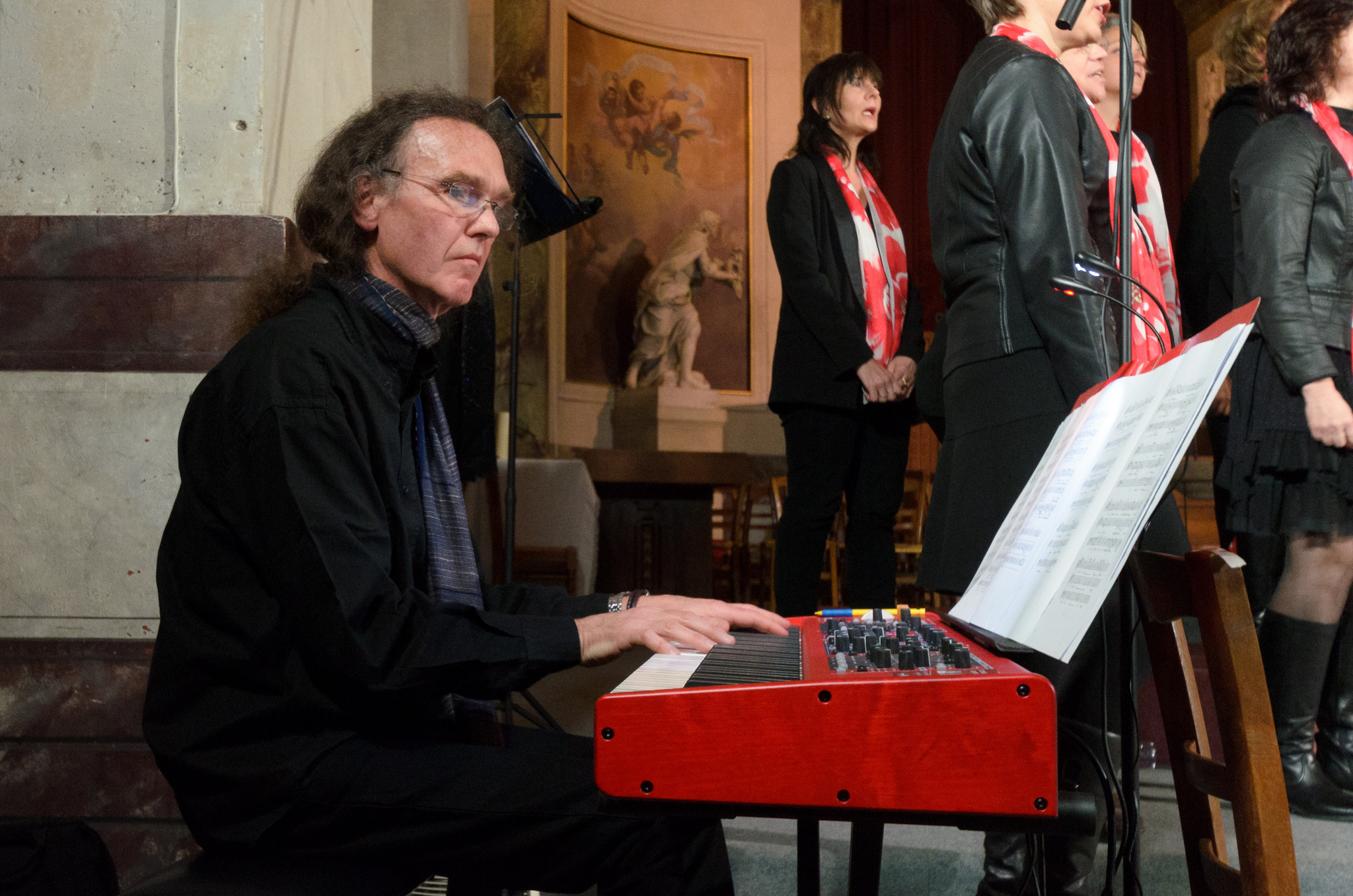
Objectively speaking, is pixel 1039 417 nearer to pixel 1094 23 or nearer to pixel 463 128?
pixel 1094 23

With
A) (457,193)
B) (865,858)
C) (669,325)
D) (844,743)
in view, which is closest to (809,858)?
(865,858)

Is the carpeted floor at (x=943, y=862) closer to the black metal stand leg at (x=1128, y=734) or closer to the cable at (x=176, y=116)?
the black metal stand leg at (x=1128, y=734)

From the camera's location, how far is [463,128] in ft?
5.41

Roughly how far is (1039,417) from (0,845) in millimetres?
1556

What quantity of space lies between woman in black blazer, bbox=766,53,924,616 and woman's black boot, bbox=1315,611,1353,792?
102 cm

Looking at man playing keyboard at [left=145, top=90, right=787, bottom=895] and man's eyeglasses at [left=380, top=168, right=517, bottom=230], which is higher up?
man's eyeglasses at [left=380, top=168, right=517, bottom=230]

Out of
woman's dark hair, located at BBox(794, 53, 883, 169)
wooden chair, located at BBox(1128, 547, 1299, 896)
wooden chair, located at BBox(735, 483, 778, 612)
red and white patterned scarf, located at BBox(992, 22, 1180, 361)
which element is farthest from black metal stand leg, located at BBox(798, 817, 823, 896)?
wooden chair, located at BBox(735, 483, 778, 612)

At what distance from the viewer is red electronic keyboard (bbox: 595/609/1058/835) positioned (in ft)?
3.01

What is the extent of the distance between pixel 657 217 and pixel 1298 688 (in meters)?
7.43

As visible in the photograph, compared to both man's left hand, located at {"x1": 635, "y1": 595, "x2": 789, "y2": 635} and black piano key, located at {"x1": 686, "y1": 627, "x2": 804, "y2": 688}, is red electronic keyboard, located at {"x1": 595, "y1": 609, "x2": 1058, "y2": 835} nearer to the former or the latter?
black piano key, located at {"x1": 686, "y1": 627, "x2": 804, "y2": 688}

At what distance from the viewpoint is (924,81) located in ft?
30.6

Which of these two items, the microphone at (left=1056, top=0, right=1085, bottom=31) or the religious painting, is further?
the religious painting

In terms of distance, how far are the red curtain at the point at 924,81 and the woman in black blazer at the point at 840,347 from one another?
20.4 ft

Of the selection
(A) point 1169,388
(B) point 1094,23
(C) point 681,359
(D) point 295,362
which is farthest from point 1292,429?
(C) point 681,359
